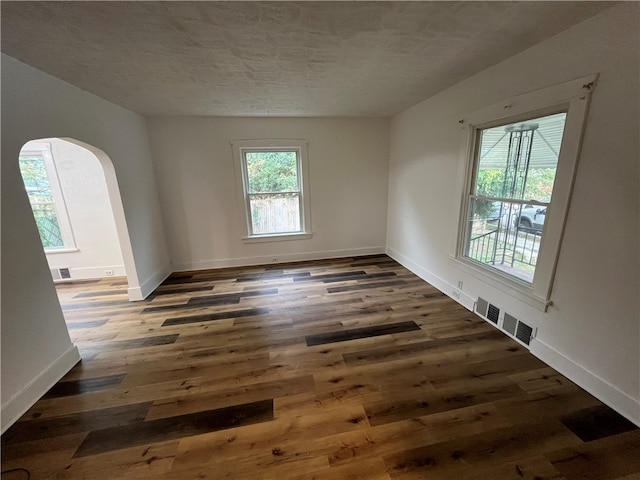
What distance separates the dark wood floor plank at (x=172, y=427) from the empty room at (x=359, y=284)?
0.01 m

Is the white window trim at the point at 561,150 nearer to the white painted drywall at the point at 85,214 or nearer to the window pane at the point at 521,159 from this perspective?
the window pane at the point at 521,159

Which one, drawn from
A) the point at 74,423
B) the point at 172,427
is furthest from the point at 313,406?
the point at 74,423

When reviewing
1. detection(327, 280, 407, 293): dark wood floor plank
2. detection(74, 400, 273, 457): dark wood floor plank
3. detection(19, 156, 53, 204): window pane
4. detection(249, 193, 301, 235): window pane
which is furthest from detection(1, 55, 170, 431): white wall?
detection(327, 280, 407, 293): dark wood floor plank

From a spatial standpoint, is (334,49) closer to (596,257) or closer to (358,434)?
(596,257)

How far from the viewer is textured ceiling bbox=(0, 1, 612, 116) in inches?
55.2

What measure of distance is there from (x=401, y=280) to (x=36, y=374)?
3.67 metres

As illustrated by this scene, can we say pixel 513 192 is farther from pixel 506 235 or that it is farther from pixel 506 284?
pixel 506 284

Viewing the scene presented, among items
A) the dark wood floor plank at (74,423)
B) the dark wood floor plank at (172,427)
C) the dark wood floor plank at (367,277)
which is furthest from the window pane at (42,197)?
the dark wood floor plank at (367,277)

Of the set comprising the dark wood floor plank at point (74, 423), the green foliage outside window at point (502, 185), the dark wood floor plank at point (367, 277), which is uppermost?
the green foliage outside window at point (502, 185)

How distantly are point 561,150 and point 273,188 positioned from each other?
3506mm

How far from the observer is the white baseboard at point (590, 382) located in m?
1.53

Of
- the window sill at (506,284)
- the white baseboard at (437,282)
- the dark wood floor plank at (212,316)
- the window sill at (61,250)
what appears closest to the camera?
the window sill at (506,284)

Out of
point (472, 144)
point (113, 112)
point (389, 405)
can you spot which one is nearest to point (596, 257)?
point (472, 144)

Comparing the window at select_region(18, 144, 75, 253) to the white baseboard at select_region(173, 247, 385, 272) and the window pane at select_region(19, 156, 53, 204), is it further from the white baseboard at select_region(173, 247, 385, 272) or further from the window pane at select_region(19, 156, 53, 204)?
the white baseboard at select_region(173, 247, 385, 272)
